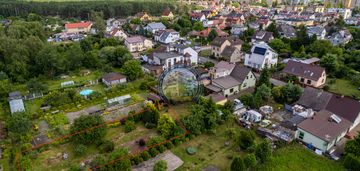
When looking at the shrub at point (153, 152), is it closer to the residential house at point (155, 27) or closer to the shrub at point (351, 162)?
the shrub at point (351, 162)

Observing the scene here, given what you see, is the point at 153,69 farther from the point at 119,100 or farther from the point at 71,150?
the point at 71,150

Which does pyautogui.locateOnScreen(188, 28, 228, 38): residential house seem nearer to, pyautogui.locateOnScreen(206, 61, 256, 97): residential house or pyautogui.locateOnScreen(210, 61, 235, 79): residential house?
pyautogui.locateOnScreen(210, 61, 235, 79): residential house

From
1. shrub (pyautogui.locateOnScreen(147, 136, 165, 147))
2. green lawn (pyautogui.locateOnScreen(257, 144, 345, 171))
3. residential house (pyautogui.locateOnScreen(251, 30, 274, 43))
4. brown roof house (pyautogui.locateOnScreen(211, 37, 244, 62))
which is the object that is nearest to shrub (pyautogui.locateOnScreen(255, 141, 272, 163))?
green lawn (pyautogui.locateOnScreen(257, 144, 345, 171))

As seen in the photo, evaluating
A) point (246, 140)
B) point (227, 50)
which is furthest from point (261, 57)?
point (246, 140)

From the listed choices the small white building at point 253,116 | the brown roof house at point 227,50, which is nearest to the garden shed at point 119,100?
the small white building at point 253,116

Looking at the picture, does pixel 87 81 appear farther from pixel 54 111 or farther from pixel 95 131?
pixel 95 131

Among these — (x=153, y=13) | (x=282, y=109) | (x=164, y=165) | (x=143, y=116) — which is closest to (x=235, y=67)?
(x=282, y=109)
